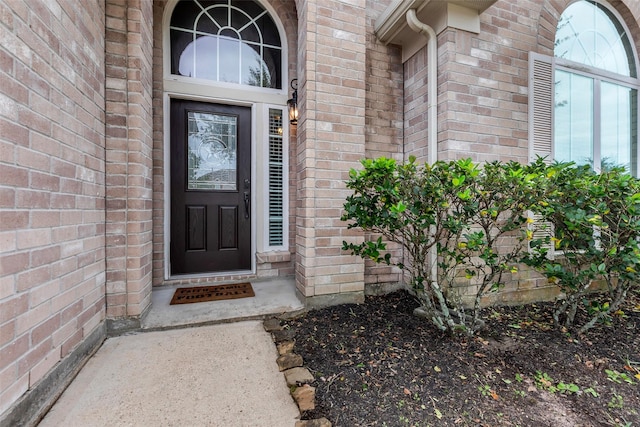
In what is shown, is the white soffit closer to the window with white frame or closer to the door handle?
the window with white frame

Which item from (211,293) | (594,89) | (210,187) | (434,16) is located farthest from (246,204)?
(594,89)

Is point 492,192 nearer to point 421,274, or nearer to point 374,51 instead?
point 421,274

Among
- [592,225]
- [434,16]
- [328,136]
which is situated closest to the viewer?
[592,225]

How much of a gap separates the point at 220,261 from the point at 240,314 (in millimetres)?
957

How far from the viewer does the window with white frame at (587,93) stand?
281 centimetres

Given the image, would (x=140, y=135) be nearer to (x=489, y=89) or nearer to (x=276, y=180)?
(x=276, y=180)

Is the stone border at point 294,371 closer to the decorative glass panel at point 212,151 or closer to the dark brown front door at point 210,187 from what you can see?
the dark brown front door at point 210,187

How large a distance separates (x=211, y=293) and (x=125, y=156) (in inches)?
52.9

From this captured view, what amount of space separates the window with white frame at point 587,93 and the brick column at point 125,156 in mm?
3412

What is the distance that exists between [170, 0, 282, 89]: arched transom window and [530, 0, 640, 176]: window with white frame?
2.68 meters

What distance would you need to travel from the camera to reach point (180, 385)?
1.50 m

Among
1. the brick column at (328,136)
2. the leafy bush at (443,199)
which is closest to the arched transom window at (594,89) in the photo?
the leafy bush at (443,199)

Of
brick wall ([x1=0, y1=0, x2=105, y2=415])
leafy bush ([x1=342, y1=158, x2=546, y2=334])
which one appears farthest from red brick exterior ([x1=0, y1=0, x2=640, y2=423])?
leafy bush ([x1=342, y1=158, x2=546, y2=334])

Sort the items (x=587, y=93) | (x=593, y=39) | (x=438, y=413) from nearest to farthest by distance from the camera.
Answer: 1. (x=438, y=413)
2. (x=587, y=93)
3. (x=593, y=39)
